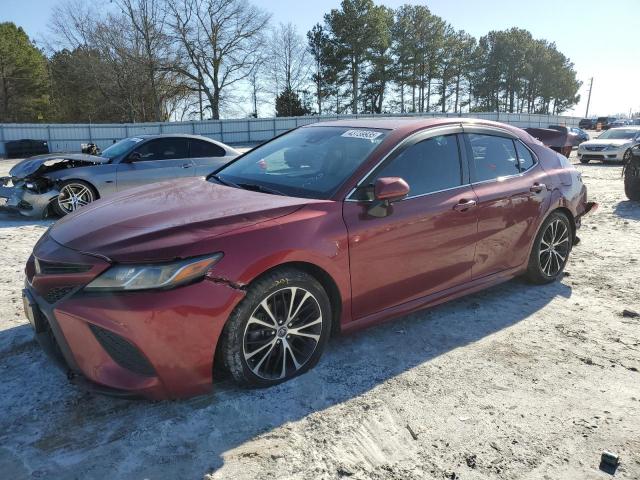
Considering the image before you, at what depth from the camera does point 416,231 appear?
11.6ft

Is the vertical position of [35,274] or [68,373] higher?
[35,274]

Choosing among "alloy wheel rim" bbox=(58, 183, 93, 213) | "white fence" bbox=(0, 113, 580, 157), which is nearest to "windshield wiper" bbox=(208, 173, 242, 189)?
"alloy wheel rim" bbox=(58, 183, 93, 213)

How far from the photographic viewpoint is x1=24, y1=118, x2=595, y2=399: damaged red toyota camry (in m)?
2.57

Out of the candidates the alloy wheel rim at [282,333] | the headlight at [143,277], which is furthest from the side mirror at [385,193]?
the headlight at [143,277]

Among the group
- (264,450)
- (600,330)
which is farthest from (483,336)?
(264,450)

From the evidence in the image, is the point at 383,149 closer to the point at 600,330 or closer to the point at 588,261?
the point at 600,330

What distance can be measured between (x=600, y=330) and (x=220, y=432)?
3092mm

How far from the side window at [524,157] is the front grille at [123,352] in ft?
11.9

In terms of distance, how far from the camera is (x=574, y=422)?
9.14 ft

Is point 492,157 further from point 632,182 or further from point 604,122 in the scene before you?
point 604,122

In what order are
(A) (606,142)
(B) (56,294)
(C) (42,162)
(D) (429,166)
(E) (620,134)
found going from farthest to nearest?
(E) (620,134) < (A) (606,142) < (C) (42,162) < (D) (429,166) < (B) (56,294)

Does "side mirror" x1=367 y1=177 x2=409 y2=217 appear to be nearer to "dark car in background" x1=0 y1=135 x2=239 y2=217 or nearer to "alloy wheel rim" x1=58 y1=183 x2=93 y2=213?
"dark car in background" x1=0 y1=135 x2=239 y2=217

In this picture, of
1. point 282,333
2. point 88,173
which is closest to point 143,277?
point 282,333

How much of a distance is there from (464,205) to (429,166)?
41 cm
